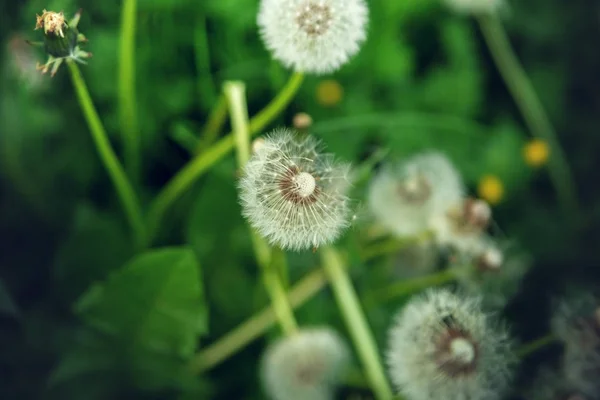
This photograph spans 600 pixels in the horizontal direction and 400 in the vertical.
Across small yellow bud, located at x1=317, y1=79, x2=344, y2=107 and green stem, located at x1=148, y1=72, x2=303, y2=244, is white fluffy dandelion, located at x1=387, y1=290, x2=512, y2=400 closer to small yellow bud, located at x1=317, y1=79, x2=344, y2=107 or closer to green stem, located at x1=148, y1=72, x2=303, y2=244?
green stem, located at x1=148, y1=72, x2=303, y2=244

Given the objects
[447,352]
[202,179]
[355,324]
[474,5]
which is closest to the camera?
[447,352]

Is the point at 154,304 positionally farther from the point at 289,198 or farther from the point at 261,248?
the point at 289,198

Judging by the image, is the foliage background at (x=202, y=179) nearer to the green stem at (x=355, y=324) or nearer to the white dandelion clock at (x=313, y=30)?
the green stem at (x=355, y=324)

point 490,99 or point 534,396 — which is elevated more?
point 490,99

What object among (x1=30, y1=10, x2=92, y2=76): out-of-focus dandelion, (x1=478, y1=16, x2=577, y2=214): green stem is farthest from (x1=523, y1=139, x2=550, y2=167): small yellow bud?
(x1=30, y1=10, x2=92, y2=76): out-of-focus dandelion

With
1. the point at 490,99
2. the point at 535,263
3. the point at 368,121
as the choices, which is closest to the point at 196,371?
the point at 368,121

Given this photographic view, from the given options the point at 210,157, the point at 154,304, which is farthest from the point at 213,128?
the point at 154,304

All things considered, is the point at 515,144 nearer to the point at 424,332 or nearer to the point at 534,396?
the point at 534,396
